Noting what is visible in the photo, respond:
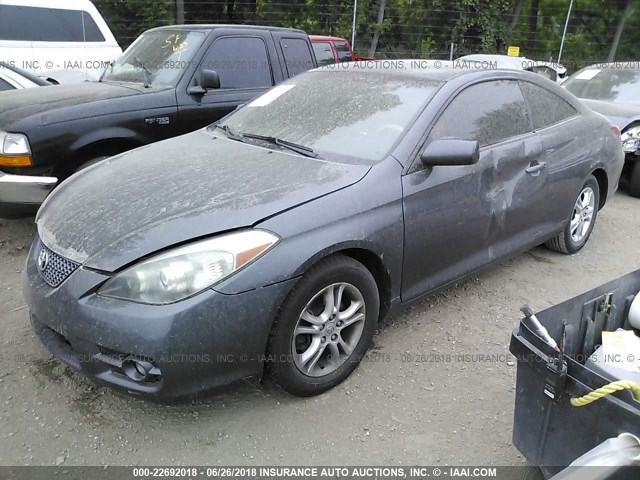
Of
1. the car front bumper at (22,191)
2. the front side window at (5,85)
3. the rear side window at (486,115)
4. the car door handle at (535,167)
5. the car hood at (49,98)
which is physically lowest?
the car front bumper at (22,191)

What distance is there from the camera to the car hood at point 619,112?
622 centimetres

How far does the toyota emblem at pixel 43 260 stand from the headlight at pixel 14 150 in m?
1.80

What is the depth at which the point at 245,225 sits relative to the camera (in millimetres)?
2365

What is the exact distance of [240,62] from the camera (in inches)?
217

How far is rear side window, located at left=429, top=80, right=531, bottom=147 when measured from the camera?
3166 mm

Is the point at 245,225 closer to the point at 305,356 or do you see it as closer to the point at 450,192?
the point at 305,356

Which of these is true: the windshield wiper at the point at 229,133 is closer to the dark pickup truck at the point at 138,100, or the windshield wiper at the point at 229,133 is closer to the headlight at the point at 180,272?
the dark pickup truck at the point at 138,100

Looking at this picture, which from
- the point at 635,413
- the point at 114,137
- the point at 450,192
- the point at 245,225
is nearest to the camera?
the point at 635,413

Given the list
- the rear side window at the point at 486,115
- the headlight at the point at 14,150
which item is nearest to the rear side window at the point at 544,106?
the rear side window at the point at 486,115

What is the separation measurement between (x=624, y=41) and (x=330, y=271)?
19.6m

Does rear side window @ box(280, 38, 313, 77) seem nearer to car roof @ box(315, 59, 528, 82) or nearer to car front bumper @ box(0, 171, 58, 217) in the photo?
car roof @ box(315, 59, 528, 82)

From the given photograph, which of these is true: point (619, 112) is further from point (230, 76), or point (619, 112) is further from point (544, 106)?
point (230, 76)

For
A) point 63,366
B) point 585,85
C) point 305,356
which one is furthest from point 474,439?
point 585,85

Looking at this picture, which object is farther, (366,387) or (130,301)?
(366,387)
